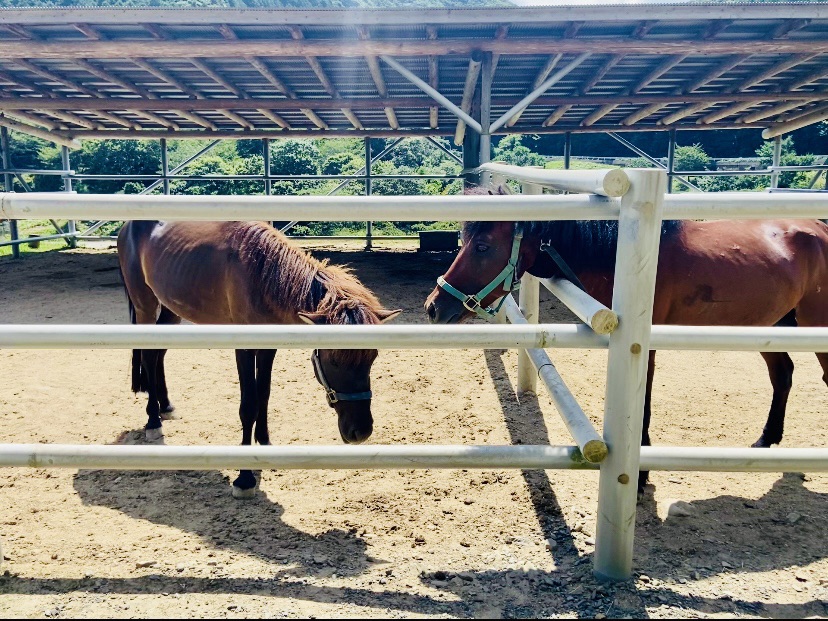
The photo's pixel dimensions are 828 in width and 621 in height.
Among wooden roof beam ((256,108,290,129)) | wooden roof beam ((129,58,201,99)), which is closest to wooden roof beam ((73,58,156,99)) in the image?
wooden roof beam ((129,58,201,99))

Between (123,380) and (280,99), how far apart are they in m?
5.55

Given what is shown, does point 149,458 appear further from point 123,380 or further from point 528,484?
point 123,380

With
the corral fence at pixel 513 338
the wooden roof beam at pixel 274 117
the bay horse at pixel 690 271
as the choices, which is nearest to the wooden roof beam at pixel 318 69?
the wooden roof beam at pixel 274 117

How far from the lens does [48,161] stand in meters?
Answer: 31.1

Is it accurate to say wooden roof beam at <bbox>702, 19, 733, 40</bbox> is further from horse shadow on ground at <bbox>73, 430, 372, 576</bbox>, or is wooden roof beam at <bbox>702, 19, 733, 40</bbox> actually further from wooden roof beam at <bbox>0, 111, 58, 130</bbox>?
wooden roof beam at <bbox>0, 111, 58, 130</bbox>

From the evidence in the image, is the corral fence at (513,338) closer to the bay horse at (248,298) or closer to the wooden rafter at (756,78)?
the bay horse at (248,298)

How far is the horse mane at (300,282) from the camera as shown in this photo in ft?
8.23

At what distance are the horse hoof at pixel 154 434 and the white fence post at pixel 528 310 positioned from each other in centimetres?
236

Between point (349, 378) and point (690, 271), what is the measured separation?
5.70 ft

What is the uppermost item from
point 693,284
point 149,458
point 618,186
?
point 618,186

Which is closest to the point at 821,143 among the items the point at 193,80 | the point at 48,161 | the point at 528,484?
the point at 193,80

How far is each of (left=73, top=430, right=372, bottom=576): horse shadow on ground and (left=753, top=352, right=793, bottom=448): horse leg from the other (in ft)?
8.06

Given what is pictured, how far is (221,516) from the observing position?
2588 millimetres

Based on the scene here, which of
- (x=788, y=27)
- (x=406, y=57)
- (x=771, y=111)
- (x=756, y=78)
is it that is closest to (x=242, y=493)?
(x=406, y=57)
